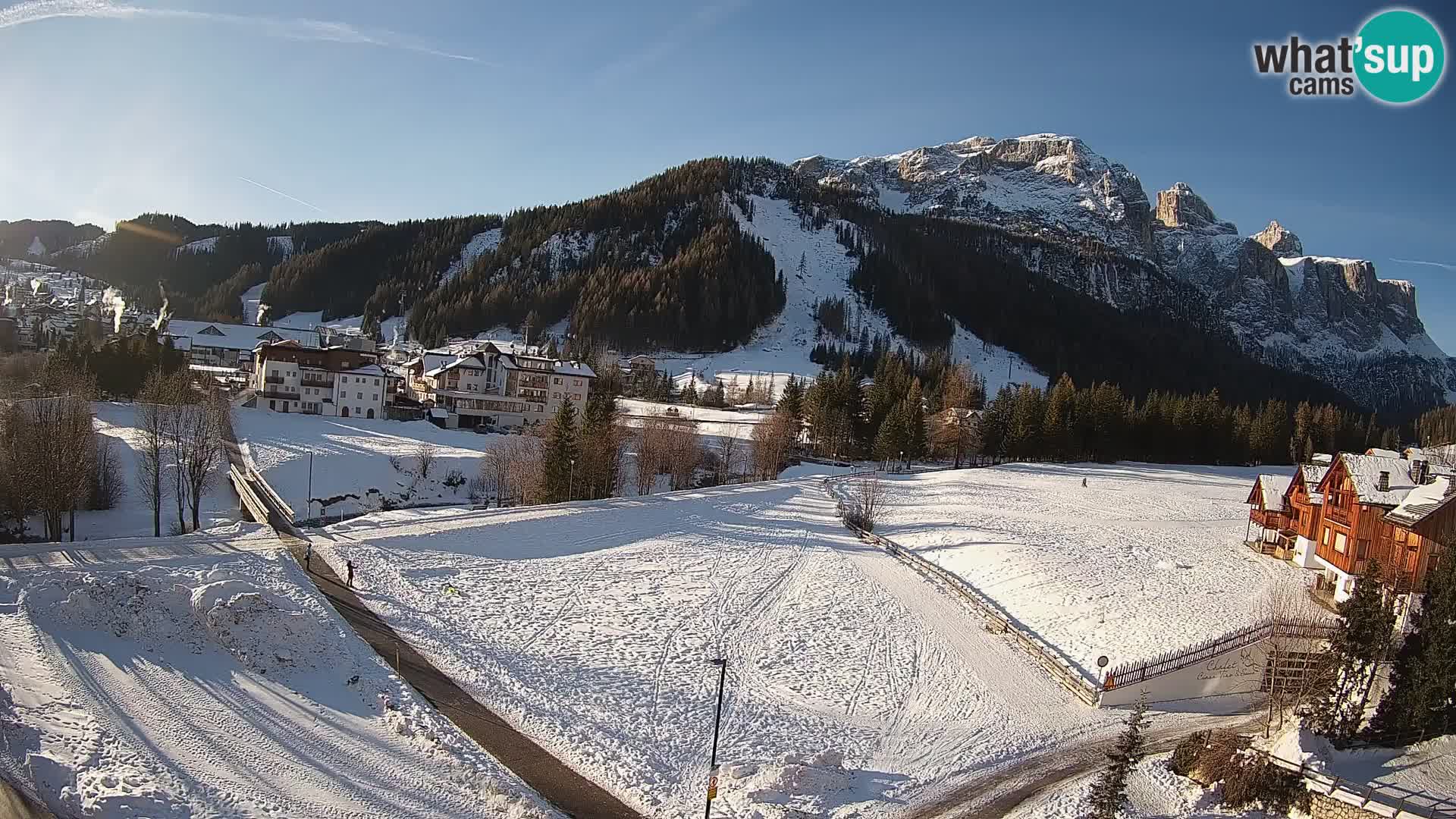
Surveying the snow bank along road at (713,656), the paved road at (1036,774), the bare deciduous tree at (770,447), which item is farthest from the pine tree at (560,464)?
the paved road at (1036,774)

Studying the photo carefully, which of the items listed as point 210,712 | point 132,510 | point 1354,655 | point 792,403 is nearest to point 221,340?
point 132,510

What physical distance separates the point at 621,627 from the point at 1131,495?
44.9 metres

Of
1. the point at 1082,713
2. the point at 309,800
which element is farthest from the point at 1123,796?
the point at 309,800

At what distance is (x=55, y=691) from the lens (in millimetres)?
20234

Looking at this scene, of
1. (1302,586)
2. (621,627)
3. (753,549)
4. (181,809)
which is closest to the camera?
(181,809)

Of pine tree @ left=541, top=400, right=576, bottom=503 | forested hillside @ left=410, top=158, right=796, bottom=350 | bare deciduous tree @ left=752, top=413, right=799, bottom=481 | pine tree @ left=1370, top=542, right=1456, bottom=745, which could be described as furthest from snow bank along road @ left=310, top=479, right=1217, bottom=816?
forested hillside @ left=410, top=158, right=796, bottom=350

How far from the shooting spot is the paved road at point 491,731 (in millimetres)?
18156

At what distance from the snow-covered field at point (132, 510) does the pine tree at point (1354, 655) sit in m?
48.8

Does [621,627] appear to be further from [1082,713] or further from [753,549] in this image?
[1082,713]

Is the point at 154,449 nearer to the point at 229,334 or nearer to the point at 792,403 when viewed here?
the point at 792,403

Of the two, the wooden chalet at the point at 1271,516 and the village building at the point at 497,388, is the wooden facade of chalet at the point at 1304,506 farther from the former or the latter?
the village building at the point at 497,388

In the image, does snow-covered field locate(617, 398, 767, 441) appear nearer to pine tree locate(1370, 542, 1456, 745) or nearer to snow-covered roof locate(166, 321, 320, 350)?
snow-covered roof locate(166, 321, 320, 350)

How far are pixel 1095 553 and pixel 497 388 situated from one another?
205 ft

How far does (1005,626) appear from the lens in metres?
31.1
